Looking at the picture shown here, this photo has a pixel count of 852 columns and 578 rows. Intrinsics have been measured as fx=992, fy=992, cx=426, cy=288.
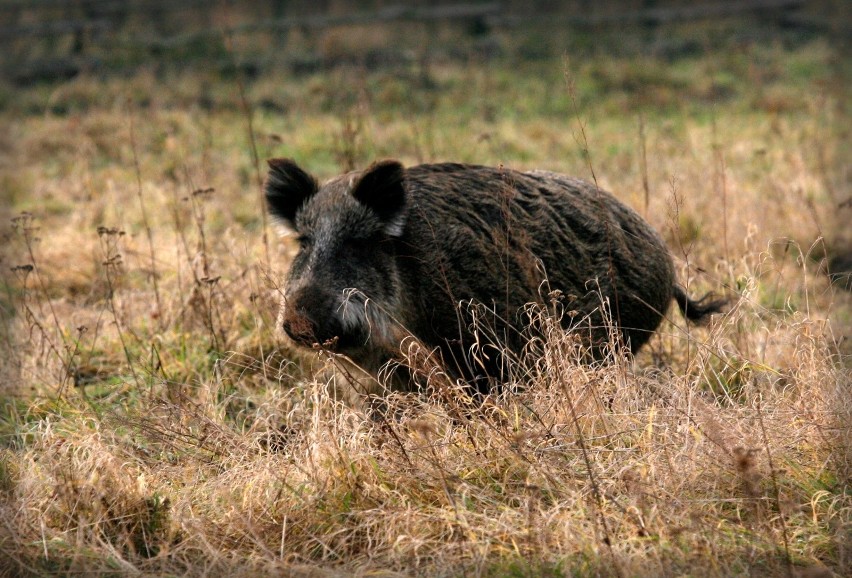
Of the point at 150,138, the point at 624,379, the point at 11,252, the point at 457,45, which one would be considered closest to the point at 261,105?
the point at 150,138

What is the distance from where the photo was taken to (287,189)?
16.8 feet

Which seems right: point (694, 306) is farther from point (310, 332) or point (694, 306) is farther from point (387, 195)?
point (310, 332)

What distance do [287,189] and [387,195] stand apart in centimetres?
58

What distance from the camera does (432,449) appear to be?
3984 mm

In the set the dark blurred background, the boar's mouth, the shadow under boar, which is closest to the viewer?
the boar's mouth

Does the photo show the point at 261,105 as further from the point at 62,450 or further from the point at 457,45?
the point at 62,450

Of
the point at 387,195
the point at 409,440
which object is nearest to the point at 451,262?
the point at 387,195

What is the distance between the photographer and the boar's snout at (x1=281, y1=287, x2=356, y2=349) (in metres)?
4.45

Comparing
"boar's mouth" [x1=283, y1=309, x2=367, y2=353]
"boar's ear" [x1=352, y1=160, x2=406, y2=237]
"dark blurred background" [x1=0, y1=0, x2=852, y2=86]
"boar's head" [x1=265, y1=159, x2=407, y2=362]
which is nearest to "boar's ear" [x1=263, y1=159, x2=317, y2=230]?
"boar's head" [x1=265, y1=159, x2=407, y2=362]

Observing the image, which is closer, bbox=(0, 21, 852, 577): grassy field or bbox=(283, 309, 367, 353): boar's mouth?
bbox=(0, 21, 852, 577): grassy field

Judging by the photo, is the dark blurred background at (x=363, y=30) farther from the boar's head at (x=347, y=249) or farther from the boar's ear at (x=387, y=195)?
the boar's ear at (x=387, y=195)

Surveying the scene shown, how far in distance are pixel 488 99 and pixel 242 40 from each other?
5.29 metres

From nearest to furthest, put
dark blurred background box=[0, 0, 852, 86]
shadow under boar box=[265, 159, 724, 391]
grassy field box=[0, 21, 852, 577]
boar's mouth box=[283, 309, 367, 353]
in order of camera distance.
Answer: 1. grassy field box=[0, 21, 852, 577]
2. boar's mouth box=[283, 309, 367, 353]
3. shadow under boar box=[265, 159, 724, 391]
4. dark blurred background box=[0, 0, 852, 86]

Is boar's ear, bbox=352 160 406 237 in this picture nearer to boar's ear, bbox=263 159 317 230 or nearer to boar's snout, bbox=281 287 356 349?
boar's ear, bbox=263 159 317 230
